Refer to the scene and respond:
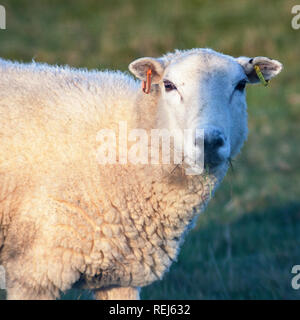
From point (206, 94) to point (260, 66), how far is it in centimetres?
67

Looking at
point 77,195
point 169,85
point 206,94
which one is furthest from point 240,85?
point 77,195

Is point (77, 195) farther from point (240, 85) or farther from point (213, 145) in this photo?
point (240, 85)

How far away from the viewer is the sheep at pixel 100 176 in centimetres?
391

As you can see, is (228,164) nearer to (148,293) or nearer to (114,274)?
(114,274)

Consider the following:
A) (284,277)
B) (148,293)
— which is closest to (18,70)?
(148,293)

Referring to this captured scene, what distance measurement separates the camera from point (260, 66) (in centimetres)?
439

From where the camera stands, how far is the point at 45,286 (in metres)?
3.95

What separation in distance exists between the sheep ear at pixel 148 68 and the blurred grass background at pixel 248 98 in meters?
0.93

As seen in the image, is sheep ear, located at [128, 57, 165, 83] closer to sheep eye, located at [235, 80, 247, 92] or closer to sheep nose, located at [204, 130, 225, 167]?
sheep eye, located at [235, 80, 247, 92]

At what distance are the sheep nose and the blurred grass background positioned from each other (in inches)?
22.4

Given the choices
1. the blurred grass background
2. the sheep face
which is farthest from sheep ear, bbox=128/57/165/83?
the blurred grass background

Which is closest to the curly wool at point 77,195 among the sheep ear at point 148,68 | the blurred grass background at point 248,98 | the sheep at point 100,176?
the sheep at point 100,176

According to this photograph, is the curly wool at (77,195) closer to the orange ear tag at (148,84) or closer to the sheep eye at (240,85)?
the orange ear tag at (148,84)
